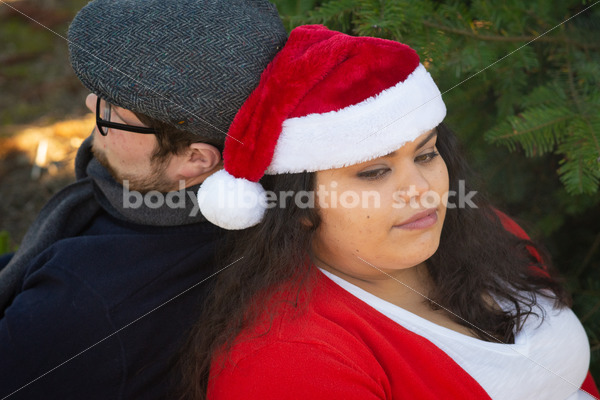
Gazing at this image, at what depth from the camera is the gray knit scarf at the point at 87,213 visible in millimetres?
1545

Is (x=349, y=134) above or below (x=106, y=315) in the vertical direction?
above

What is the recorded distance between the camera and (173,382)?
153 cm

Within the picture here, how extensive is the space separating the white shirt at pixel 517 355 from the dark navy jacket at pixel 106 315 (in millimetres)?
434

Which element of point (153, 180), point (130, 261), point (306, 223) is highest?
point (306, 223)

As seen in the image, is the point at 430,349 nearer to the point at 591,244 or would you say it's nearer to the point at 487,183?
the point at 487,183

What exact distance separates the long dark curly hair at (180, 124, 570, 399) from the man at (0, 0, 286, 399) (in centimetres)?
12

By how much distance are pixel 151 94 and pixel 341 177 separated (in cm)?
52

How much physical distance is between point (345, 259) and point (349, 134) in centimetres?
37

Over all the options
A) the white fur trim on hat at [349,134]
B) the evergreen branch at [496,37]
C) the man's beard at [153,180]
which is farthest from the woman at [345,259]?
the evergreen branch at [496,37]

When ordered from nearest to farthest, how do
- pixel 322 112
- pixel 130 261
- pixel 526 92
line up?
pixel 322 112
pixel 130 261
pixel 526 92

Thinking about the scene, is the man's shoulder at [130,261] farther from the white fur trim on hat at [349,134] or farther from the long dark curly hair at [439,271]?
the white fur trim on hat at [349,134]

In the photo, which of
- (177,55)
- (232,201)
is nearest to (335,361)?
(232,201)

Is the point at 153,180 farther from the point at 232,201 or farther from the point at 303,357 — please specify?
the point at 303,357

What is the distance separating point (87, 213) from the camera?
174cm
